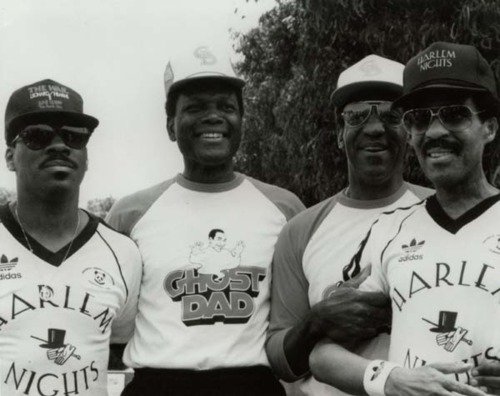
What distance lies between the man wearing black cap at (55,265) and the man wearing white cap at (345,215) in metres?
0.83

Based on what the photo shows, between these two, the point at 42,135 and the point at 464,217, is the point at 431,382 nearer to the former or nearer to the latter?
the point at 464,217

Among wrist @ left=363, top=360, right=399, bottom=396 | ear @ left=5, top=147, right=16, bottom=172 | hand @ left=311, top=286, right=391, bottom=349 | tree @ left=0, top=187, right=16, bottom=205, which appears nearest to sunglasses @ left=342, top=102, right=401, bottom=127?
hand @ left=311, top=286, right=391, bottom=349

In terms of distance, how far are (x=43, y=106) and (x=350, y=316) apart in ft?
6.24

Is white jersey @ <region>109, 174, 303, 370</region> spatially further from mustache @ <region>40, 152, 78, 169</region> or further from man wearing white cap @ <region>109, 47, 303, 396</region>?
mustache @ <region>40, 152, 78, 169</region>

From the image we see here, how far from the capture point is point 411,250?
3.71 meters

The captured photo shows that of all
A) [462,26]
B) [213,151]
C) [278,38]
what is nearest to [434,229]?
[213,151]

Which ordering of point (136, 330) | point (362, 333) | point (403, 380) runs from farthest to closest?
point (136, 330)
point (362, 333)
point (403, 380)

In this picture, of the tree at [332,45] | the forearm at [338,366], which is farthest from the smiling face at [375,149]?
the tree at [332,45]

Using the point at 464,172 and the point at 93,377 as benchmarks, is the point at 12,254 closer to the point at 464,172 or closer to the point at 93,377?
the point at 93,377

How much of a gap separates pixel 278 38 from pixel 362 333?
9.95 m

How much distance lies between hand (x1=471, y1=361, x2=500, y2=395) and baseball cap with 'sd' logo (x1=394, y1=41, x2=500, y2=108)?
46.8 inches

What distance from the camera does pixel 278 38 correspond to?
1333 cm

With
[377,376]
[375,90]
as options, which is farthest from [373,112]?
[377,376]

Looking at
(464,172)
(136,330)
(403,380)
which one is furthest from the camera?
(136,330)
